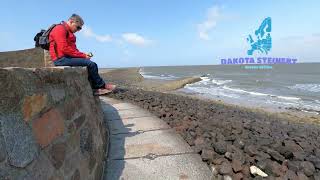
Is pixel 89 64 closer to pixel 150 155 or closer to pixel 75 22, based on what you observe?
pixel 75 22

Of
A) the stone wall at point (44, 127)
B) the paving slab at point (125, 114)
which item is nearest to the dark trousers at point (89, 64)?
the stone wall at point (44, 127)

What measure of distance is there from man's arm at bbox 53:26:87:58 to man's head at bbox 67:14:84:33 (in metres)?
0.16

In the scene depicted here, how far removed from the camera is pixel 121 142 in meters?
5.10

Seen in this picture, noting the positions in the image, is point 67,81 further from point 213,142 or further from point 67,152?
point 213,142

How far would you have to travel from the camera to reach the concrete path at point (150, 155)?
3.87 meters

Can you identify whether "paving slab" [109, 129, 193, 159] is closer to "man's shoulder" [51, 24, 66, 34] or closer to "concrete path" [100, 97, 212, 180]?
"concrete path" [100, 97, 212, 180]

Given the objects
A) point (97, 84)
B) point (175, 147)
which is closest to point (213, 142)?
point (175, 147)

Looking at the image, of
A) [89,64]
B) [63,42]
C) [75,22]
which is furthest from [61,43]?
[89,64]

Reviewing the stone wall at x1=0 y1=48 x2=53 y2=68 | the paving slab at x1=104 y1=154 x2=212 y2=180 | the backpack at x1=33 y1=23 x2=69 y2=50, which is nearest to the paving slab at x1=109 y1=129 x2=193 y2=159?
the paving slab at x1=104 y1=154 x2=212 y2=180

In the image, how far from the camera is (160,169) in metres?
3.99

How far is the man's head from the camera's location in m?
4.29

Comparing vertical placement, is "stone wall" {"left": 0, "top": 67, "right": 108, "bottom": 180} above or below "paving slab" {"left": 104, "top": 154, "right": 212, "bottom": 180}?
above

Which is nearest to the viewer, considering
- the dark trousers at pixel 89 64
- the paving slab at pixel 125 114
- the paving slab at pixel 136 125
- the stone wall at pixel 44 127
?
the stone wall at pixel 44 127

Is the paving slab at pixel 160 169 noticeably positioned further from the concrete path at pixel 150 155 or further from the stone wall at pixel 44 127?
the stone wall at pixel 44 127
